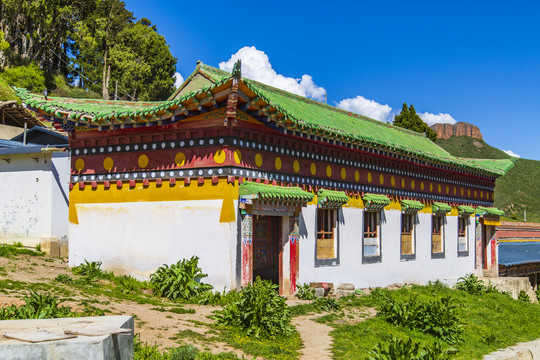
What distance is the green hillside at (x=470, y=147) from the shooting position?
80.2m

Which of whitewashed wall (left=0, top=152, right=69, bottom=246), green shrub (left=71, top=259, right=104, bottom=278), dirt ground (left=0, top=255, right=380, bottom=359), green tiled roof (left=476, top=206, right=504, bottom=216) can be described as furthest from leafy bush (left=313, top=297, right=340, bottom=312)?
green tiled roof (left=476, top=206, right=504, bottom=216)

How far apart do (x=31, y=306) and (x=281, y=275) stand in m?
6.57

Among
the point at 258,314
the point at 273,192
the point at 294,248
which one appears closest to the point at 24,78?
the point at 294,248

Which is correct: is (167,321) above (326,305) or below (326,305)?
above

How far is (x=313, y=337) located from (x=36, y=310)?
4.60m

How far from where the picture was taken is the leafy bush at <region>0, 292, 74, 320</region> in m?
7.96

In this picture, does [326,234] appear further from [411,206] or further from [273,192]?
[411,206]

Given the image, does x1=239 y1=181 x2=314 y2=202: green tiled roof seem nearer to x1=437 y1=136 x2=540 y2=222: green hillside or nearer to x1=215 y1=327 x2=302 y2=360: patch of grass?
x1=215 y1=327 x2=302 y2=360: patch of grass

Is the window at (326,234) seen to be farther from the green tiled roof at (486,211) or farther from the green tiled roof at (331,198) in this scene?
the green tiled roof at (486,211)

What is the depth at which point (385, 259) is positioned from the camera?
1766 centimetres

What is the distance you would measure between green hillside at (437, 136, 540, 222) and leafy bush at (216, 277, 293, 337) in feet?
199

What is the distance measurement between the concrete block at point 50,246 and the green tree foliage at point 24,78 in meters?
25.1

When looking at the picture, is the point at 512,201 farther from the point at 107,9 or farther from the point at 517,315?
the point at 517,315

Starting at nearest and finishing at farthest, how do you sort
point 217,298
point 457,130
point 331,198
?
1. point 217,298
2. point 331,198
3. point 457,130
